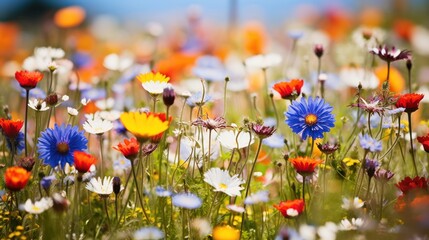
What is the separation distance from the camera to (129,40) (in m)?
6.30

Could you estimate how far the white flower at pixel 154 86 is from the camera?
1.90 metres

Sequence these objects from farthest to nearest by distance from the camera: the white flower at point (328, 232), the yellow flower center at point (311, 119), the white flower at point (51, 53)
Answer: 1. the white flower at point (51, 53)
2. the yellow flower center at point (311, 119)
3. the white flower at point (328, 232)

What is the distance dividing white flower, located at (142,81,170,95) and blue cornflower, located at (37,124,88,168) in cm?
21

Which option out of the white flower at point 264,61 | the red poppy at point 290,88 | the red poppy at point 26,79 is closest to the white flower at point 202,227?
the red poppy at point 290,88

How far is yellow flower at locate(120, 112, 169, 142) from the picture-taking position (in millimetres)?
1631

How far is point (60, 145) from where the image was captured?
5.96 feet

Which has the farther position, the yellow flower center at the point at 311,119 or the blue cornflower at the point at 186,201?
the yellow flower center at the point at 311,119

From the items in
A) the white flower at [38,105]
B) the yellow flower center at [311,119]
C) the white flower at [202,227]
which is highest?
the white flower at [38,105]

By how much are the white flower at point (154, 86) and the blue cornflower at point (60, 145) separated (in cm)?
21

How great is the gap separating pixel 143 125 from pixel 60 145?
289 millimetres

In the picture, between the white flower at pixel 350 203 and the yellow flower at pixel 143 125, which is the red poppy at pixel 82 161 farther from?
the white flower at pixel 350 203

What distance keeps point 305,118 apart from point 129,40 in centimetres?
458

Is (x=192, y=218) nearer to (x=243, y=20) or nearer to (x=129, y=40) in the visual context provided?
(x=129, y=40)

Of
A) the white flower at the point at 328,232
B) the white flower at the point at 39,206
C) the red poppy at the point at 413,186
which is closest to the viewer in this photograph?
the white flower at the point at 328,232
